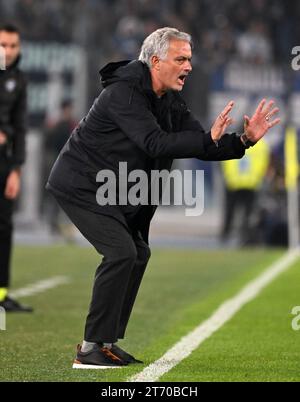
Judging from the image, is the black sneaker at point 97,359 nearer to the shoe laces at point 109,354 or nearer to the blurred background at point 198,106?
the shoe laces at point 109,354

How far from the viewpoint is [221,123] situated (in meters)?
6.90

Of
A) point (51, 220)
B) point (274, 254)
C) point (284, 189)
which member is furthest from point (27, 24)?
point (274, 254)

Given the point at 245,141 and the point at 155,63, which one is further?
the point at 155,63

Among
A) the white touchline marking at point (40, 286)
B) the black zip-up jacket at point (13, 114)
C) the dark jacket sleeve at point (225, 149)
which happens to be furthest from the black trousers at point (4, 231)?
the dark jacket sleeve at point (225, 149)

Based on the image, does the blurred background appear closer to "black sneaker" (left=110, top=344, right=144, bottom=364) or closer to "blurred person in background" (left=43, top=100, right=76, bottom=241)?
"blurred person in background" (left=43, top=100, right=76, bottom=241)

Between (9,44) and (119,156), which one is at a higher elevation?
(9,44)

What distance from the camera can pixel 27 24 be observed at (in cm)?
2608

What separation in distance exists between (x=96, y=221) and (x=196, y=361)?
0.99 meters

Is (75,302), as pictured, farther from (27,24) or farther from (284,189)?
(27,24)

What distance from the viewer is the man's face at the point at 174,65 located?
23.4 feet

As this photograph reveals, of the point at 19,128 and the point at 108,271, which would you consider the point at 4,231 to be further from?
the point at 108,271

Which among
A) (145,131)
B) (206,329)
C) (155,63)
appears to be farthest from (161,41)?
(206,329)

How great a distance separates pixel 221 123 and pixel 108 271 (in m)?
1.06

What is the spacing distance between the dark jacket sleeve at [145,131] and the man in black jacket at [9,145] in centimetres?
379
